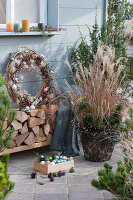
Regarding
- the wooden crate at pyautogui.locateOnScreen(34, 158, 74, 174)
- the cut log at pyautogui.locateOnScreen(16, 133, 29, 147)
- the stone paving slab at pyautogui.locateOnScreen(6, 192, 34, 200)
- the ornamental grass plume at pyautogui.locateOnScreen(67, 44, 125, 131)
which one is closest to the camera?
the stone paving slab at pyautogui.locateOnScreen(6, 192, 34, 200)

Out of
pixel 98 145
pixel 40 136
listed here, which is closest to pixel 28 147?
pixel 40 136

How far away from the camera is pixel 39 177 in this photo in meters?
4.29

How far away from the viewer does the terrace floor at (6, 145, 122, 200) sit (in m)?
3.80

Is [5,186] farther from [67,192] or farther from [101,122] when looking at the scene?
[101,122]

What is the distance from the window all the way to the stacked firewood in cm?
109

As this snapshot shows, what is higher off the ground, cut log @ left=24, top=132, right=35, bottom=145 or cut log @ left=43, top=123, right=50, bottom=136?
cut log @ left=43, top=123, right=50, bottom=136

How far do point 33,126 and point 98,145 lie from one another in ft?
2.57

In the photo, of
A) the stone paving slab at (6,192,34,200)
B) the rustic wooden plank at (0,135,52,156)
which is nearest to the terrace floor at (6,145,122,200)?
the stone paving slab at (6,192,34,200)

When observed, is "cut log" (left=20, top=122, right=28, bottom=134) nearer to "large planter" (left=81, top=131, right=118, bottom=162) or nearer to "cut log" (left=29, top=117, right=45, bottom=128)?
"cut log" (left=29, top=117, right=45, bottom=128)

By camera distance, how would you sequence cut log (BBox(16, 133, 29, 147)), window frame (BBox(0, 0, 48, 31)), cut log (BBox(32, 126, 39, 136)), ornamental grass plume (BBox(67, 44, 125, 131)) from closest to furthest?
1. ornamental grass plume (BBox(67, 44, 125, 131))
2. cut log (BBox(16, 133, 29, 147))
3. cut log (BBox(32, 126, 39, 136))
4. window frame (BBox(0, 0, 48, 31))

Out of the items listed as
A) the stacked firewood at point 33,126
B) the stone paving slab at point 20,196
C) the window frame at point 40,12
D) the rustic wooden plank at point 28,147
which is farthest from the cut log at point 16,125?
the window frame at point 40,12

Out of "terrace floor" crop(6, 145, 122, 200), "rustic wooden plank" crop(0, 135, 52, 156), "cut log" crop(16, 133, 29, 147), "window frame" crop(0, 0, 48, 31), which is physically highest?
"window frame" crop(0, 0, 48, 31)

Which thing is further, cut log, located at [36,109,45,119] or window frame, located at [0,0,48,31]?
window frame, located at [0,0,48,31]

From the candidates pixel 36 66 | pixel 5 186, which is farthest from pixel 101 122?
pixel 5 186
